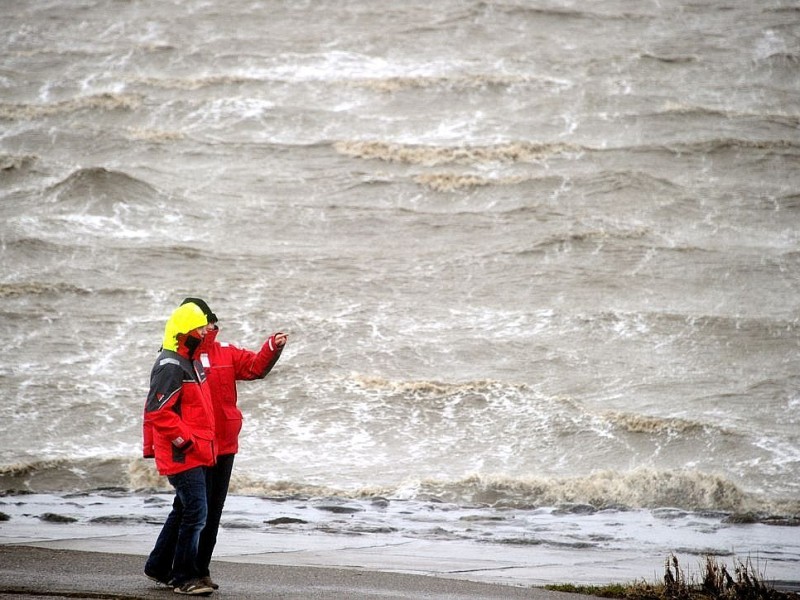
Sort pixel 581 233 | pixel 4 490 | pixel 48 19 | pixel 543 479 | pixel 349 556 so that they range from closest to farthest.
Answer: pixel 349 556 < pixel 4 490 < pixel 543 479 < pixel 581 233 < pixel 48 19

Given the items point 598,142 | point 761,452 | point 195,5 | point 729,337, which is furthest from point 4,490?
point 195,5

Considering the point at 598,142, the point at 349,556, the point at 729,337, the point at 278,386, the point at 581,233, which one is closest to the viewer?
the point at 349,556

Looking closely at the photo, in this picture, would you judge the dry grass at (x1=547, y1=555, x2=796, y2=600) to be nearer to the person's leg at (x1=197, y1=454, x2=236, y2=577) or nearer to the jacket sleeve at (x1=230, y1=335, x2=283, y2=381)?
the person's leg at (x1=197, y1=454, x2=236, y2=577)

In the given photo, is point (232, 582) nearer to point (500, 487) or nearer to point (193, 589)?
point (193, 589)

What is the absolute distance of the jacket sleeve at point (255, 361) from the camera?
22.4 feet

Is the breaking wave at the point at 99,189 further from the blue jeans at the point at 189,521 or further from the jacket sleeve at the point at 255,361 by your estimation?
the blue jeans at the point at 189,521

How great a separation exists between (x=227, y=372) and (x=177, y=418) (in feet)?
1.73

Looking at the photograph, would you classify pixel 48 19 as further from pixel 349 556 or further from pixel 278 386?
pixel 349 556

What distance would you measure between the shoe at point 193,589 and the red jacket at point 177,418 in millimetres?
634

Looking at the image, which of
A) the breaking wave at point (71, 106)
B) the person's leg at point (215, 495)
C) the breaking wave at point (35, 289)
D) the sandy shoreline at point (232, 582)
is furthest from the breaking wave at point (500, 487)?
the breaking wave at point (71, 106)

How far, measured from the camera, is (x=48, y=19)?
34.9 m

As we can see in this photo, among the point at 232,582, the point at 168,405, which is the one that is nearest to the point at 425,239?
the point at 232,582

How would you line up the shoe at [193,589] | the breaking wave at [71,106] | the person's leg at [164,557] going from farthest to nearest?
1. the breaking wave at [71,106]
2. the person's leg at [164,557]
3. the shoe at [193,589]

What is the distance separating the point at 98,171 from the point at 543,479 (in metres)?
14.9
